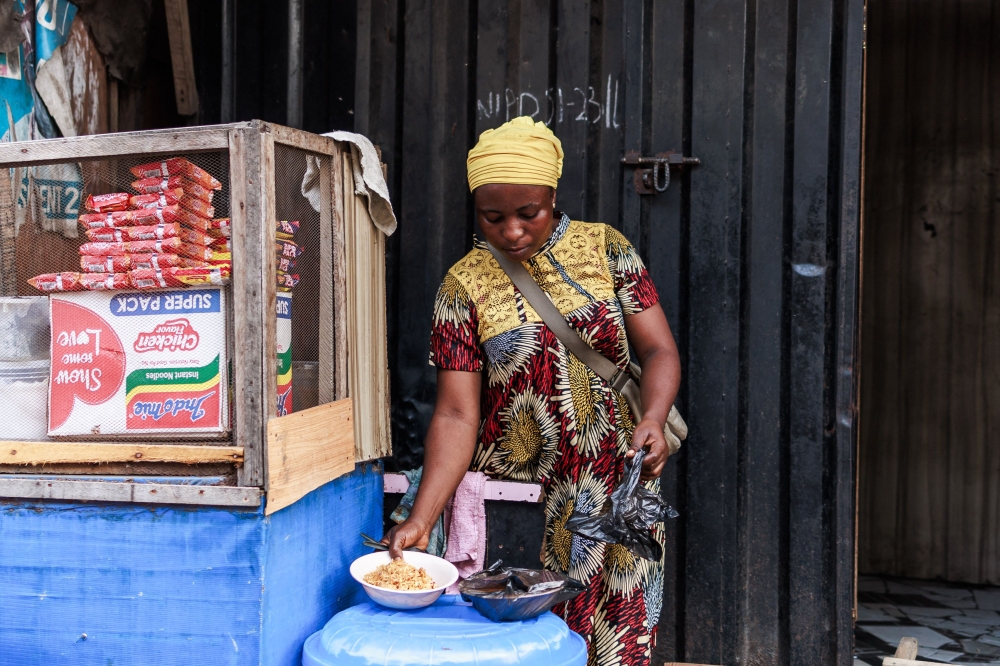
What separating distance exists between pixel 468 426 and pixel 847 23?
1.98m

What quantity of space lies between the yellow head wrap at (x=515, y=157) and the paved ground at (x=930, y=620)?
274 centimetres

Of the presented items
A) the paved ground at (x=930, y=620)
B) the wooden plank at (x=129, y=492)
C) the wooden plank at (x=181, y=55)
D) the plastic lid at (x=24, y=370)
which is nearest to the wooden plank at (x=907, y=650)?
the paved ground at (x=930, y=620)

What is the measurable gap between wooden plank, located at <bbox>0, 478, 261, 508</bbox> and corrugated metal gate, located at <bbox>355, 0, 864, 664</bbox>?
5.57 ft

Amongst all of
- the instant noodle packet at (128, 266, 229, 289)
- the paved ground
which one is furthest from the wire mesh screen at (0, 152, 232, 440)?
the paved ground

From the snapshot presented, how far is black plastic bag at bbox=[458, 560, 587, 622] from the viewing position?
2322 mm

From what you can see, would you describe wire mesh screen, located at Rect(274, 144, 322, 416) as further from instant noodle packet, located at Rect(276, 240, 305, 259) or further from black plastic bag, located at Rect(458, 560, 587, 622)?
black plastic bag, located at Rect(458, 560, 587, 622)

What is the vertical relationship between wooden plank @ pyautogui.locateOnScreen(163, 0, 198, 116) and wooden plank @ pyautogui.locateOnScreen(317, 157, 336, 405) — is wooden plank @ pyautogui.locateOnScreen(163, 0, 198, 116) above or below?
above

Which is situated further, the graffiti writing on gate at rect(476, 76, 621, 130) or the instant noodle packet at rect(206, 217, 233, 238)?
the graffiti writing on gate at rect(476, 76, 621, 130)

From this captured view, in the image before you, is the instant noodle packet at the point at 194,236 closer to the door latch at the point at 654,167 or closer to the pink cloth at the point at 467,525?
the pink cloth at the point at 467,525

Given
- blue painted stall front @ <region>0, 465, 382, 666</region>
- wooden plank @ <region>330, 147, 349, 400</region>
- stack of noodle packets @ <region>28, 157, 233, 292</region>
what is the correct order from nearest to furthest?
blue painted stall front @ <region>0, 465, 382, 666</region> → stack of noodle packets @ <region>28, 157, 233, 292</region> → wooden plank @ <region>330, 147, 349, 400</region>

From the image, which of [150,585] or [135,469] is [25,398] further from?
[150,585]

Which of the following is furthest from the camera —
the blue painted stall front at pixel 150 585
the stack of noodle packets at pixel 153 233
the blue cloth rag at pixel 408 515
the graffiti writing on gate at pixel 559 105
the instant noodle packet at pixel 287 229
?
the graffiti writing on gate at pixel 559 105

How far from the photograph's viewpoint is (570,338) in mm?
2617

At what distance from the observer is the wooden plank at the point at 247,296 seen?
7.56ft
